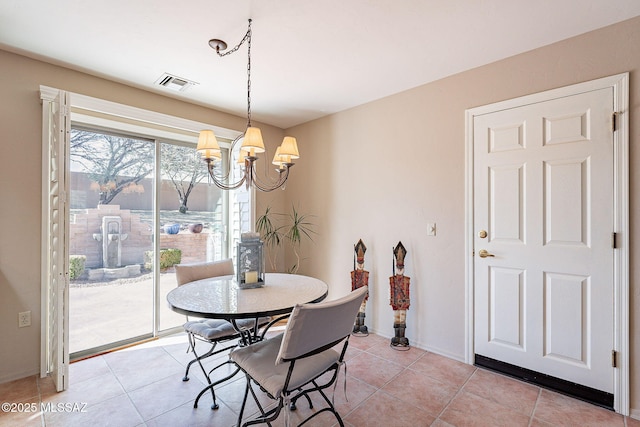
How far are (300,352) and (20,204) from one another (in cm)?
252

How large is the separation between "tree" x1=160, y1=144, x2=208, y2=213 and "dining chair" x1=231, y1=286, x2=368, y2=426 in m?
2.30

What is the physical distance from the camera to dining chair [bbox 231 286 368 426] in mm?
1359

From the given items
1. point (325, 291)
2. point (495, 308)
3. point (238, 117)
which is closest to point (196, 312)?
point (325, 291)

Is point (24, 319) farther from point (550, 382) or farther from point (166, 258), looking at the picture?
point (550, 382)

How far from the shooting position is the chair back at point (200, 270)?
2.46 m

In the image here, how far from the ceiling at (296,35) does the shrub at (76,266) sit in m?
1.68

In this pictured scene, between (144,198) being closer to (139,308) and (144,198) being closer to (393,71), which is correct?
(139,308)

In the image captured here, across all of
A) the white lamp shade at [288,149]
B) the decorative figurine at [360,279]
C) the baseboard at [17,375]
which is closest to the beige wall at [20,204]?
the baseboard at [17,375]

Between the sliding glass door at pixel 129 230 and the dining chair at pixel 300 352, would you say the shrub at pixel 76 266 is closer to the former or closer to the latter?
the sliding glass door at pixel 129 230

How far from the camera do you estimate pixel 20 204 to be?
2297 millimetres

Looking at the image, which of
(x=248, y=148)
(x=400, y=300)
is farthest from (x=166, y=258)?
(x=400, y=300)

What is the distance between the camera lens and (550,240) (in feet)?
7.19

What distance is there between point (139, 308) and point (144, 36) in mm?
2582

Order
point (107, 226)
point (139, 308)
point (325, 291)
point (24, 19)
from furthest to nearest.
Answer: point (139, 308) < point (107, 226) < point (325, 291) < point (24, 19)
